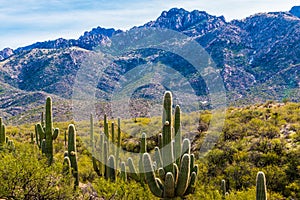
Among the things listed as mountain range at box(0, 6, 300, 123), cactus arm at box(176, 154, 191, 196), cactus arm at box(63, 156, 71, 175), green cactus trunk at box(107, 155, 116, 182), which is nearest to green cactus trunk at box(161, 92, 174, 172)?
cactus arm at box(176, 154, 191, 196)

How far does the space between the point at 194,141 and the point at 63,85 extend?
117078mm

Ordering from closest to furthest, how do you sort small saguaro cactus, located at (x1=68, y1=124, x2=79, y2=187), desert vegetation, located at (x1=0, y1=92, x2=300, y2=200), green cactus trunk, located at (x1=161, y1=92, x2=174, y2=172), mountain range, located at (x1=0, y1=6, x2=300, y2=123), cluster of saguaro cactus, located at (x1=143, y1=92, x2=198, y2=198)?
1. cluster of saguaro cactus, located at (x1=143, y1=92, x2=198, y2=198)
2. green cactus trunk, located at (x1=161, y1=92, x2=174, y2=172)
3. desert vegetation, located at (x1=0, y1=92, x2=300, y2=200)
4. small saguaro cactus, located at (x1=68, y1=124, x2=79, y2=187)
5. mountain range, located at (x1=0, y1=6, x2=300, y2=123)

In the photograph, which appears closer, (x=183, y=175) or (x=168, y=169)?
(x=183, y=175)

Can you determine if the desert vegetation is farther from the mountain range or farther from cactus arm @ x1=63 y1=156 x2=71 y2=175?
the mountain range

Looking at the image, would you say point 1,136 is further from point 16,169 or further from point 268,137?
point 268,137

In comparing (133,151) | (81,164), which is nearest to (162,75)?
(133,151)

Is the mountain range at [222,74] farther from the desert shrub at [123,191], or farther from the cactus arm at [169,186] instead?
the cactus arm at [169,186]

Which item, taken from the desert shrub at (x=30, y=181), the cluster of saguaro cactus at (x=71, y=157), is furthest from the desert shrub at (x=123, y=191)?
the desert shrub at (x=30, y=181)

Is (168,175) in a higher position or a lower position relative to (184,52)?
lower

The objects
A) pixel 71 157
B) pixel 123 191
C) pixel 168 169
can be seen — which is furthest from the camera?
pixel 123 191

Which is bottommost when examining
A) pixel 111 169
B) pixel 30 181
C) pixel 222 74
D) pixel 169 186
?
pixel 111 169

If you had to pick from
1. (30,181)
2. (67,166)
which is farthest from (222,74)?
(30,181)

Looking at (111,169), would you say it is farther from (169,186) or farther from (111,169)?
(169,186)

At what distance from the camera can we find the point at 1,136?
23.0 meters
